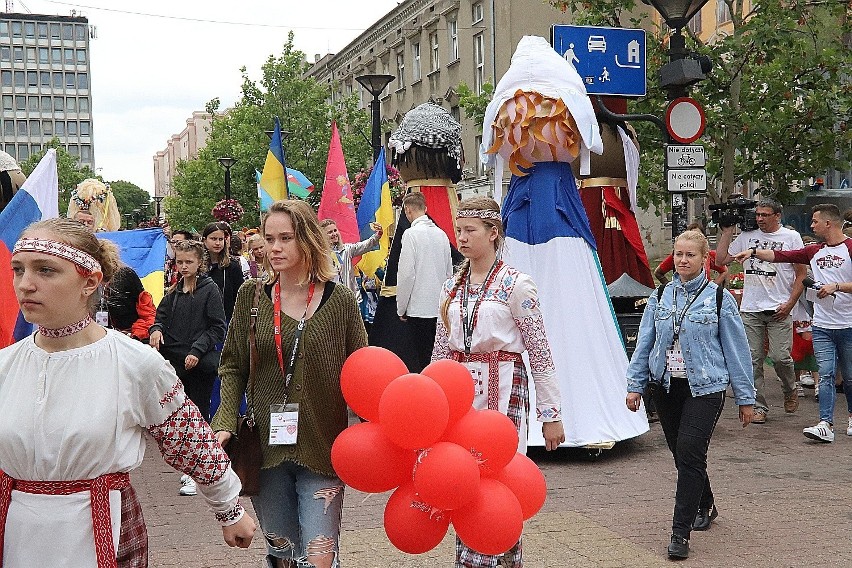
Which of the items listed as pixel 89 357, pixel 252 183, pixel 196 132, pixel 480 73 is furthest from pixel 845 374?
pixel 196 132

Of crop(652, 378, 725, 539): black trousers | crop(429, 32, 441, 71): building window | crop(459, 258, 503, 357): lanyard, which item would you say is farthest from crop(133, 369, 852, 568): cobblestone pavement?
crop(429, 32, 441, 71): building window

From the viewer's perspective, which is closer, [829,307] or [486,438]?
[486,438]

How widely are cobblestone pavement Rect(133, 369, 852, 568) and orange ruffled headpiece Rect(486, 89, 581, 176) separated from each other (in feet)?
7.85

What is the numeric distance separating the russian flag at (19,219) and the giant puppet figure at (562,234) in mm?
3616

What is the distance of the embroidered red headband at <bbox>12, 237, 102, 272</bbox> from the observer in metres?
2.94

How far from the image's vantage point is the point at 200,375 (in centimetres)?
768

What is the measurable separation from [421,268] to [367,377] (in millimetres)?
5958

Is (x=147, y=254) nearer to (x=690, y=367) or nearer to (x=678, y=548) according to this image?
(x=690, y=367)

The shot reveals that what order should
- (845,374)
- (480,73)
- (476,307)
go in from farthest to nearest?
(480,73), (845,374), (476,307)

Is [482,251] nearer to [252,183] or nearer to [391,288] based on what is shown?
[391,288]

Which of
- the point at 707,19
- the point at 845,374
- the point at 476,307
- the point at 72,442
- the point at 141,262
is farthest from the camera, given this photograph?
the point at 707,19

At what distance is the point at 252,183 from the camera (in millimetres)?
39406

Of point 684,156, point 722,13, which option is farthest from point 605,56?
point 722,13

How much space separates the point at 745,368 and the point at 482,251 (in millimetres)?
1855
